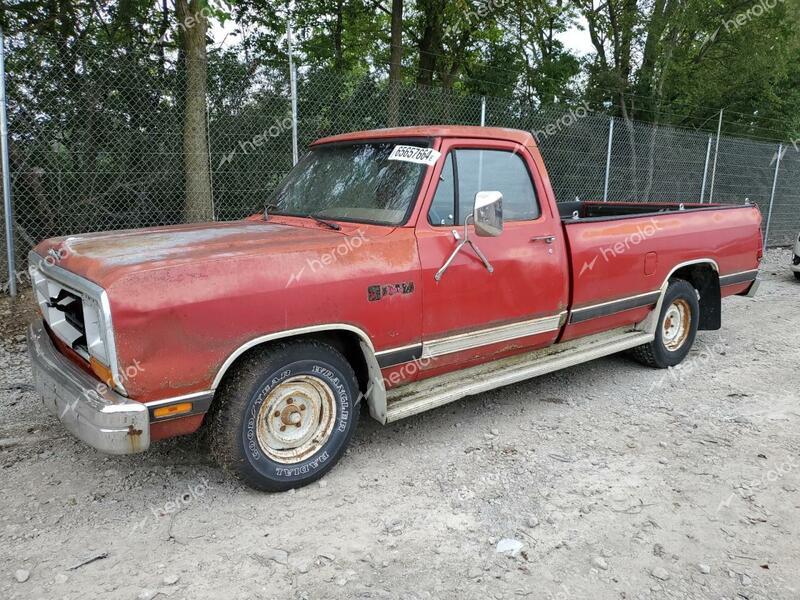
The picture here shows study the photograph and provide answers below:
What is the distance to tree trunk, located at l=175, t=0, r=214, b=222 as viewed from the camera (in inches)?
264

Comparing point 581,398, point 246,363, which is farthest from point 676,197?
point 246,363

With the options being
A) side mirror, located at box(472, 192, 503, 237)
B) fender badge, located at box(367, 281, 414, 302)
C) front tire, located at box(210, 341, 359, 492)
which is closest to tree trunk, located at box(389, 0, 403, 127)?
side mirror, located at box(472, 192, 503, 237)

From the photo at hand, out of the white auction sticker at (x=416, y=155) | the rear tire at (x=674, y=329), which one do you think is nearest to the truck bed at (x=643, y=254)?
the rear tire at (x=674, y=329)

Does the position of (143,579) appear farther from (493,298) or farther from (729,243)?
(729,243)

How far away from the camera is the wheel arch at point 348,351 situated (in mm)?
2949

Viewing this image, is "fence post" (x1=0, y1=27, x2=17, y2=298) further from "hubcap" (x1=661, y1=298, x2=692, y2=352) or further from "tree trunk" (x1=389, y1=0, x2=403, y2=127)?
"hubcap" (x1=661, y1=298, x2=692, y2=352)

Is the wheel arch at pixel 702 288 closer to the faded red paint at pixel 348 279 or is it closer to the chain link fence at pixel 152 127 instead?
the faded red paint at pixel 348 279

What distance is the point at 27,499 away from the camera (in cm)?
315

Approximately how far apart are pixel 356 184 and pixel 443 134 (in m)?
0.65

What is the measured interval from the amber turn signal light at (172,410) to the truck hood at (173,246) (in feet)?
2.05

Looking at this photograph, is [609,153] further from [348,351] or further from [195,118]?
[348,351]

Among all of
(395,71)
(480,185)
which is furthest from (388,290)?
(395,71)

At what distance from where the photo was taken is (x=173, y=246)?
3.19 meters

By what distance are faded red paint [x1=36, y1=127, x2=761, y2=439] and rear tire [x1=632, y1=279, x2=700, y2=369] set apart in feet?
1.21
